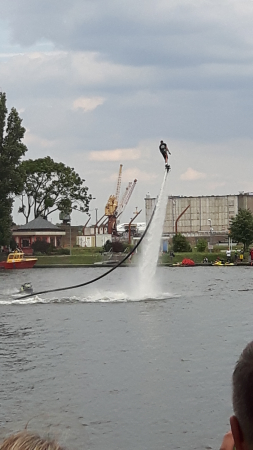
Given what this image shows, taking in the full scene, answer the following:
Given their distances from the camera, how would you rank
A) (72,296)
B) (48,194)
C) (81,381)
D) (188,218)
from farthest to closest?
(188,218) < (48,194) < (72,296) < (81,381)

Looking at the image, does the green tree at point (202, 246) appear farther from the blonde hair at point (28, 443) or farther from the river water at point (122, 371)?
the blonde hair at point (28, 443)

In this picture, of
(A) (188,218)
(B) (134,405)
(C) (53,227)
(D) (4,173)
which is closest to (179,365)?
(B) (134,405)

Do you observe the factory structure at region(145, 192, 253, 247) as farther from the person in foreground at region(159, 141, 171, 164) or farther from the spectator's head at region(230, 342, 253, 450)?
the spectator's head at region(230, 342, 253, 450)

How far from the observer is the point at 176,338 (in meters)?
31.1

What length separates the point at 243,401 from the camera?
2.67m

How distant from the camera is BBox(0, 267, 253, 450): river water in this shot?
16062 millimetres

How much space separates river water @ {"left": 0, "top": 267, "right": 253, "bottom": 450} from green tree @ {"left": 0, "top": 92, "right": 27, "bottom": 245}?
51.8 m

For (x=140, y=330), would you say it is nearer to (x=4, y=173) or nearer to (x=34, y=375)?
(x=34, y=375)

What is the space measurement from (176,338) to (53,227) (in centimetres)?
10284

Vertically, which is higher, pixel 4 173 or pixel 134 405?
pixel 4 173

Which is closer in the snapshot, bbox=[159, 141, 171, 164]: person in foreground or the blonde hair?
the blonde hair

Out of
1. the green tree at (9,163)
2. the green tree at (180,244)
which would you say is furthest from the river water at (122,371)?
the green tree at (180,244)

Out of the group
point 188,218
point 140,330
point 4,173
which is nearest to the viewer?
point 140,330

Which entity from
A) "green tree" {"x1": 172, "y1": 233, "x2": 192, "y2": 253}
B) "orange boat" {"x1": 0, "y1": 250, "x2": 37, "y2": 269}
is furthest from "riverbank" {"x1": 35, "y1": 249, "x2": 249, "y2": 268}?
"orange boat" {"x1": 0, "y1": 250, "x2": 37, "y2": 269}
